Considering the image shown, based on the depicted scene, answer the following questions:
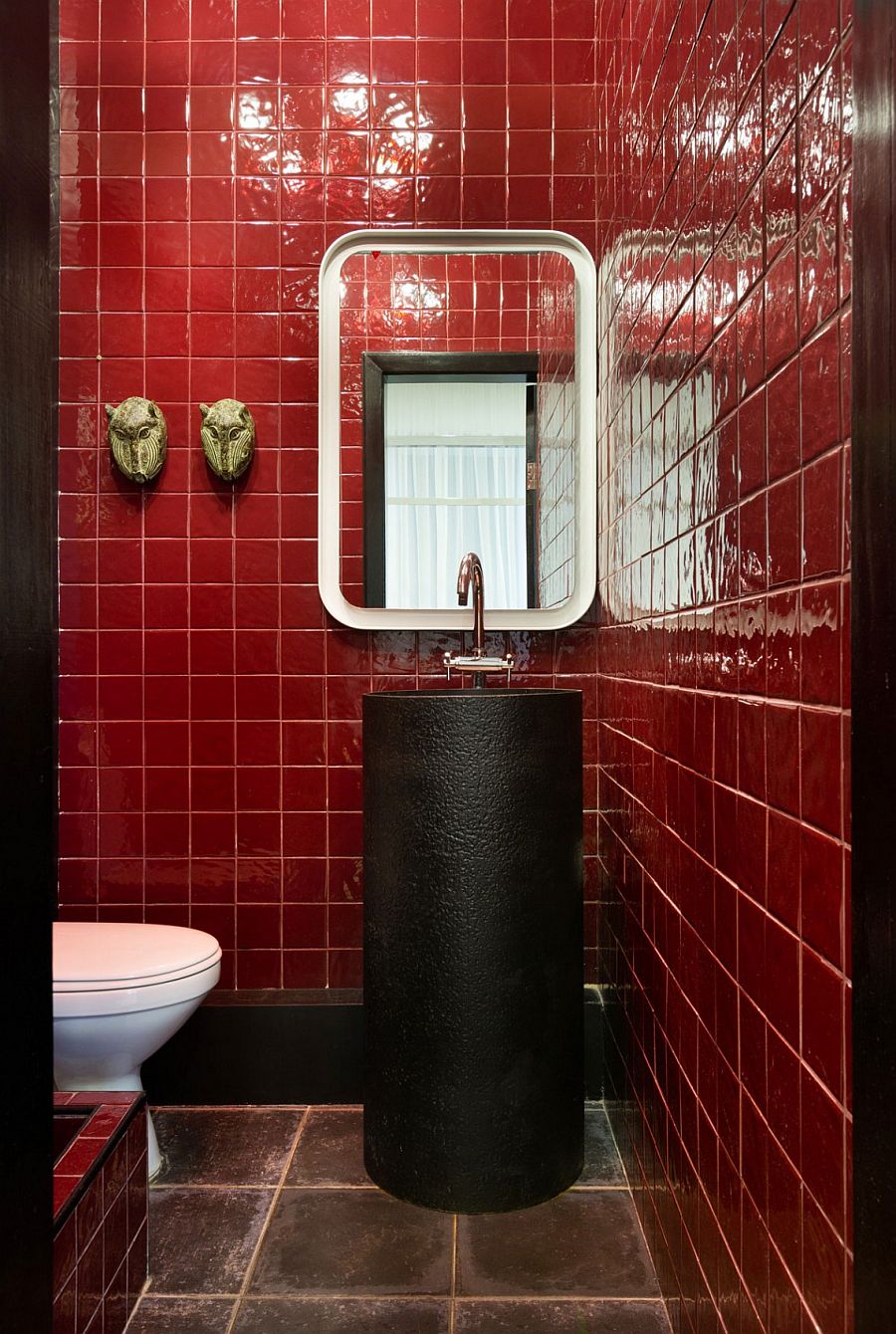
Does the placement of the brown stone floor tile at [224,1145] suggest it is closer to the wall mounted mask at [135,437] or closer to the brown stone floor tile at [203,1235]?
the brown stone floor tile at [203,1235]

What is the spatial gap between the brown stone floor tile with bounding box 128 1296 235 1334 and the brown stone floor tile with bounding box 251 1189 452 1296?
0.07m

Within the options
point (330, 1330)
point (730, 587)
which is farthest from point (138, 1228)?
point (730, 587)

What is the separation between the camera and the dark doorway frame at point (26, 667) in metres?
0.52

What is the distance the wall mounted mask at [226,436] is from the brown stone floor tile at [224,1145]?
148 centimetres

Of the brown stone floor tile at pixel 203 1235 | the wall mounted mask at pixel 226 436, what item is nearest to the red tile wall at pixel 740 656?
the brown stone floor tile at pixel 203 1235

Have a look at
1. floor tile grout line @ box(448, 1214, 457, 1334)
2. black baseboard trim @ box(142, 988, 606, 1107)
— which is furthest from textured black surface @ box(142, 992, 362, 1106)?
floor tile grout line @ box(448, 1214, 457, 1334)

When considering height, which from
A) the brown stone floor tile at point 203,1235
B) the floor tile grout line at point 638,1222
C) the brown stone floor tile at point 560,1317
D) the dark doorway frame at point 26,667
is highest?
the dark doorway frame at point 26,667

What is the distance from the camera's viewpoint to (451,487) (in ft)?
7.45

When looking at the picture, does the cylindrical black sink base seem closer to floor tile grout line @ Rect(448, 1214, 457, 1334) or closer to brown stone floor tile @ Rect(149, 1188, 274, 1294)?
floor tile grout line @ Rect(448, 1214, 457, 1334)

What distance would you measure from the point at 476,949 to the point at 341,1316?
59 centimetres

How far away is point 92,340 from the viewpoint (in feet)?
7.55

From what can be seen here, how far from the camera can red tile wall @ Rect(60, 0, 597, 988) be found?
2.29 m

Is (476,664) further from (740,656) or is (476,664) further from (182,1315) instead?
(182,1315)

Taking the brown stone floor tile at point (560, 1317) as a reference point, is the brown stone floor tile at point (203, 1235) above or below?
below
